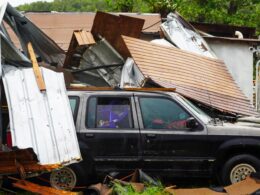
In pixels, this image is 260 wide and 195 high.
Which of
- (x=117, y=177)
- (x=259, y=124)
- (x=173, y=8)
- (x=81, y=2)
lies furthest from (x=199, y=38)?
(x=81, y=2)

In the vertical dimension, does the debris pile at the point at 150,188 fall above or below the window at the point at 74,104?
below

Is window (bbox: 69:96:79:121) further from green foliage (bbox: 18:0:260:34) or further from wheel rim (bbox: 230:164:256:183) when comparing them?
green foliage (bbox: 18:0:260:34)

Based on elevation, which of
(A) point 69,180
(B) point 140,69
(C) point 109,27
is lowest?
(A) point 69,180

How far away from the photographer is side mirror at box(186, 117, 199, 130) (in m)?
7.93

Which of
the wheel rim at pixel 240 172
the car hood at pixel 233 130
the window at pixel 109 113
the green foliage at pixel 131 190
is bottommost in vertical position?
the wheel rim at pixel 240 172

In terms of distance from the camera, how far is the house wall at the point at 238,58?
45.3 feet

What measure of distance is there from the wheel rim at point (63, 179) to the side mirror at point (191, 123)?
1.90 m

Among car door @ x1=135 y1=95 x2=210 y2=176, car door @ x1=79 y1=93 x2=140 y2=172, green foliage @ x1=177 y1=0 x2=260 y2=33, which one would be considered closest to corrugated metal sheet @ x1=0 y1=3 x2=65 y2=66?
car door @ x1=79 y1=93 x2=140 y2=172

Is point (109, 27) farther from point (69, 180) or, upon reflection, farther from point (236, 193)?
point (236, 193)

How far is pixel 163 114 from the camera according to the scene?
319 inches

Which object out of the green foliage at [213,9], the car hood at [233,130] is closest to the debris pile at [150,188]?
the car hood at [233,130]

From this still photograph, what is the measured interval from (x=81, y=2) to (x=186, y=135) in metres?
45.4

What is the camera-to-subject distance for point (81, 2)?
51.8m

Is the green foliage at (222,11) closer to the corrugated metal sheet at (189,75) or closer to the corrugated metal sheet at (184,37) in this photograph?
the corrugated metal sheet at (184,37)
